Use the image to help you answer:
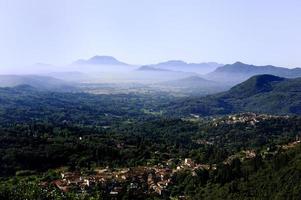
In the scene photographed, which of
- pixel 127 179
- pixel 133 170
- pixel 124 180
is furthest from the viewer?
pixel 133 170

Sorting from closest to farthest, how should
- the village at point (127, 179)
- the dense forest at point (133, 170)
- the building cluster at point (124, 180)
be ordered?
the dense forest at point (133, 170) < the village at point (127, 179) < the building cluster at point (124, 180)

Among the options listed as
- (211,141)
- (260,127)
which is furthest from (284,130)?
(211,141)

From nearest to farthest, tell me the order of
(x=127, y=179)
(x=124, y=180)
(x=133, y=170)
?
(x=124, y=180) < (x=127, y=179) < (x=133, y=170)

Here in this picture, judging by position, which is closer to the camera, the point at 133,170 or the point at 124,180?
the point at 124,180

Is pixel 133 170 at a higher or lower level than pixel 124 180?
lower

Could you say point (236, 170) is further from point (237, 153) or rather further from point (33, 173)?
point (33, 173)

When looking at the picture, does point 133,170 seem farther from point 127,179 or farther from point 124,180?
point 124,180

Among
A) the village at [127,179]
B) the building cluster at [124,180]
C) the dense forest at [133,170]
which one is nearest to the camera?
the dense forest at [133,170]

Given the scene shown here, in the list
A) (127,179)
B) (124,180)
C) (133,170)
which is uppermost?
(127,179)

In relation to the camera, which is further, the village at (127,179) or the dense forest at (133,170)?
the village at (127,179)

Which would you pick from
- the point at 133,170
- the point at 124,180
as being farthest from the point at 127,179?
the point at 133,170

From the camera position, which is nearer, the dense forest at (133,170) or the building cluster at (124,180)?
the dense forest at (133,170)

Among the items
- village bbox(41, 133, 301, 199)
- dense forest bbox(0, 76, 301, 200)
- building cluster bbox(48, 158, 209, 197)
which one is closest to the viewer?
dense forest bbox(0, 76, 301, 200)
